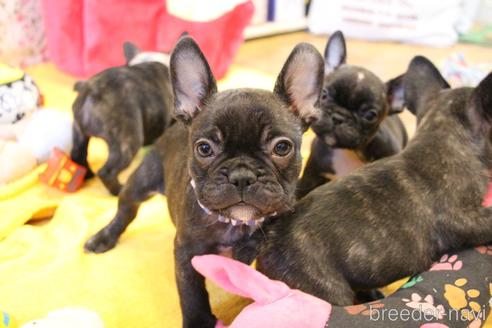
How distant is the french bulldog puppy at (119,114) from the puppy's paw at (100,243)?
0.47 m

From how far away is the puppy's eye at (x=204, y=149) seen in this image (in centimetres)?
159

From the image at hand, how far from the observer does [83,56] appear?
4.29 m

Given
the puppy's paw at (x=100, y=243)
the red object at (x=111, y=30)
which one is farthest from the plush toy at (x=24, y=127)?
the red object at (x=111, y=30)

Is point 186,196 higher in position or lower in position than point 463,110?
lower

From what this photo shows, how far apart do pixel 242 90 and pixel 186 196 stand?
1.36 feet

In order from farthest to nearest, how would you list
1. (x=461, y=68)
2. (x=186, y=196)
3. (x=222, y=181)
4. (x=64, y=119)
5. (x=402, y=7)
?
(x=402, y=7)
(x=461, y=68)
(x=64, y=119)
(x=186, y=196)
(x=222, y=181)

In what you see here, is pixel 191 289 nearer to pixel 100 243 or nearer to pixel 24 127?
pixel 100 243

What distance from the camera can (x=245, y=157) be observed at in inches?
60.8

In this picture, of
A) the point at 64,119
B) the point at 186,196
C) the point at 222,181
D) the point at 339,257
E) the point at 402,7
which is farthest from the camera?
the point at 402,7

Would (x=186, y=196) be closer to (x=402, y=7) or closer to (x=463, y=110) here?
(x=463, y=110)

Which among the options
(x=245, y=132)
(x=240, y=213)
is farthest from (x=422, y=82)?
(x=240, y=213)

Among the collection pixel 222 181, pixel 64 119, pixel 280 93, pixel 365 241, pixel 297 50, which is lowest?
pixel 64 119

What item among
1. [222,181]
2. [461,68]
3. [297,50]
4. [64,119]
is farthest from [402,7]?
[222,181]

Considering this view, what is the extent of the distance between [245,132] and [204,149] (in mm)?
145
